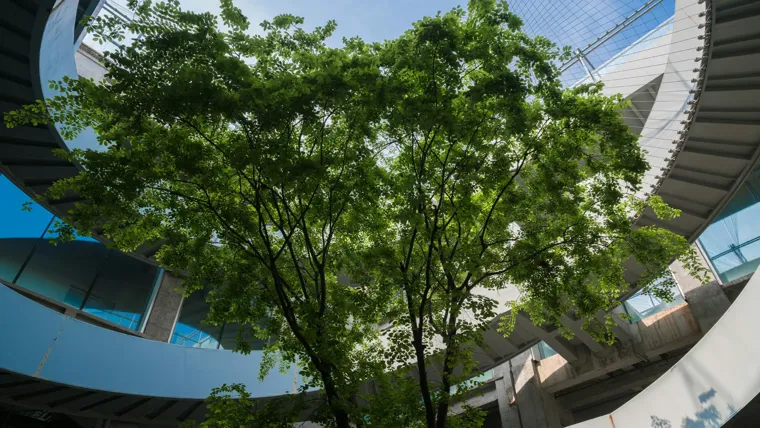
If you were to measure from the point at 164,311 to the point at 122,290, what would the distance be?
6.29ft

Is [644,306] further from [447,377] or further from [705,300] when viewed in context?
[447,377]

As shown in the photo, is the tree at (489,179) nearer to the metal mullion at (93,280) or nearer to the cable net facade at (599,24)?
the cable net facade at (599,24)

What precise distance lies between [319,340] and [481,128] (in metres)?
4.86

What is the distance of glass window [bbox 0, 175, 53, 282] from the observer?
1562 cm

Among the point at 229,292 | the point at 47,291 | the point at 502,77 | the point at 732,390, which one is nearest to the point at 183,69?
the point at 229,292

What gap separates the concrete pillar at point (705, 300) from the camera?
15.8 m

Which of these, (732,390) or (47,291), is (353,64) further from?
(47,291)

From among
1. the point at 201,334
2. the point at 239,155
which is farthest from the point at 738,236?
the point at 201,334

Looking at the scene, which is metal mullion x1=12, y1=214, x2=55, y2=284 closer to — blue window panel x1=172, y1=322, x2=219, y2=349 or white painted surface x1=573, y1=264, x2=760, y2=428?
blue window panel x1=172, y1=322, x2=219, y2=349

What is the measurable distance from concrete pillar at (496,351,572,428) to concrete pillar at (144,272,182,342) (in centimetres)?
1575

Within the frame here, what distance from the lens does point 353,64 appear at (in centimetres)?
778

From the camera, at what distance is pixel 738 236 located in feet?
49.1

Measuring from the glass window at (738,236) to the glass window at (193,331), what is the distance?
19392 mm

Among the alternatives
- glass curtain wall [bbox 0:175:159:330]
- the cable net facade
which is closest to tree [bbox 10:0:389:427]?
glass curtain wall [bbox 0:175:159:330]
